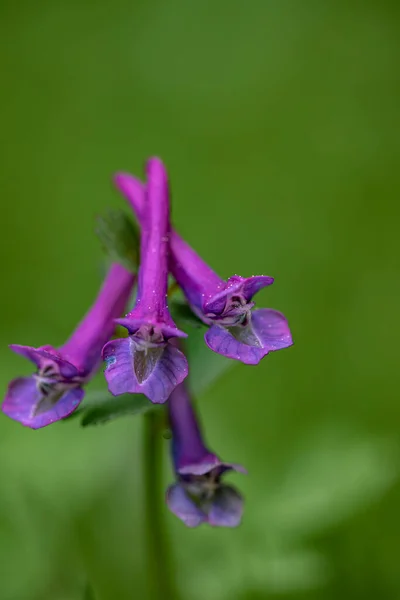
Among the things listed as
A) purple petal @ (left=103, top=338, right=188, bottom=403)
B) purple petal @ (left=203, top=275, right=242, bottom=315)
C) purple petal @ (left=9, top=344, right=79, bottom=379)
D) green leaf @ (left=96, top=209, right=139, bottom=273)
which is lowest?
purple petal @ (left=103, top=338, right=188, bottom=403)

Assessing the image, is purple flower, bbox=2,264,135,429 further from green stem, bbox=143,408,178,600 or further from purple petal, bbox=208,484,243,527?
purple petal, bbox=208,484,243,527

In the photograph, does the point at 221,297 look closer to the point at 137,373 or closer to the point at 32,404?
the point at 137,373

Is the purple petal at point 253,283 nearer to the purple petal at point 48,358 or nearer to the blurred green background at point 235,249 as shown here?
the purple petal at point 48,358

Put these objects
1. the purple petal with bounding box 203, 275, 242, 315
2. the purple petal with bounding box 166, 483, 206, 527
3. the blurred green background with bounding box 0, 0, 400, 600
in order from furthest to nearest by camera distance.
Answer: the blurred green background with bounding box 0, 0, 400, 600
the purple petal with bounding box 166, 483, 206, 527
the purple petal with bounding box 203, 275, 242, 315

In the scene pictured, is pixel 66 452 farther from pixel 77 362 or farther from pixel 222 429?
pixel 77 362

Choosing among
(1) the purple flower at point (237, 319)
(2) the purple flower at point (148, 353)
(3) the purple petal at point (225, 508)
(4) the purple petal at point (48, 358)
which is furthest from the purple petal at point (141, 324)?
(3) the purple petal at point (225, 508)

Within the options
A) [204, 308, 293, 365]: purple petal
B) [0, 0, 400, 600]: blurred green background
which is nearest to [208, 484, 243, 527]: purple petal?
[204, 308, 293, 365]: purple petal

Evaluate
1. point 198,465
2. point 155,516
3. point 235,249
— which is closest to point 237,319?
point 198,465
